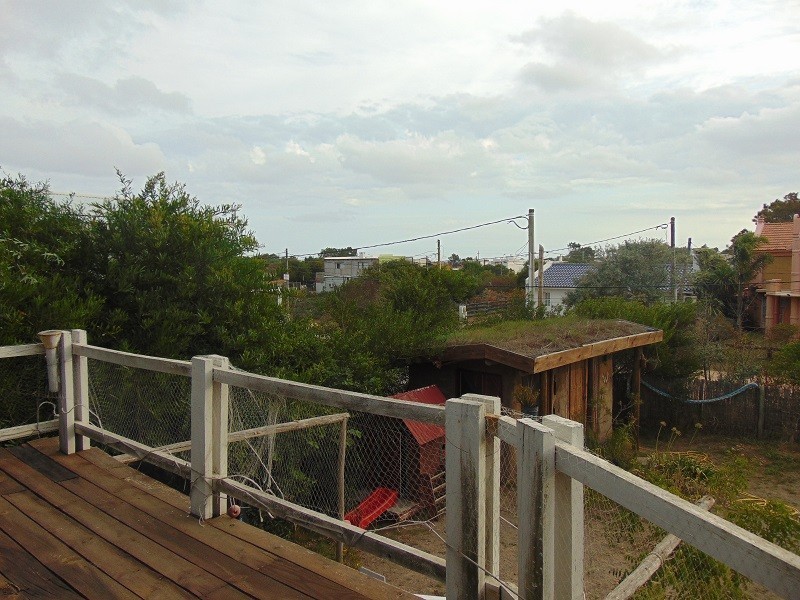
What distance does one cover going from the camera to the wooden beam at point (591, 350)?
30.1 feet

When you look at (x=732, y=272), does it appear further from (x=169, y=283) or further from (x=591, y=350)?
(x=169, y=283)

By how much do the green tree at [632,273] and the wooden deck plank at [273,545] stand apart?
83.0 ft

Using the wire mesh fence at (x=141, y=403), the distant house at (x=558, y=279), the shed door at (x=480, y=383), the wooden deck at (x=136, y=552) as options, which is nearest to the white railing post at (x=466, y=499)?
the wooden deck at (x=136, y=552)

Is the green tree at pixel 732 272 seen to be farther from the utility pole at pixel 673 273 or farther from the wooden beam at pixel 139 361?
the wooden beam at pixel 139 361

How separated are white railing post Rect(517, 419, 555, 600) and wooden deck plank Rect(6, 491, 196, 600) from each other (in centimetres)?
151

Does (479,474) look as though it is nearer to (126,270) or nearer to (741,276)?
Answer: (126,270)

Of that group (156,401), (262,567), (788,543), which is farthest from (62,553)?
(788,543)

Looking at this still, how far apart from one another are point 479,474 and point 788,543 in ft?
12.9

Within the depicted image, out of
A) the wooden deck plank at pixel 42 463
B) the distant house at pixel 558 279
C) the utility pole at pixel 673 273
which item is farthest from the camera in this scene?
the distant house at pixel 558 279

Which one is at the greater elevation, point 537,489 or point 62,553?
point 537,489

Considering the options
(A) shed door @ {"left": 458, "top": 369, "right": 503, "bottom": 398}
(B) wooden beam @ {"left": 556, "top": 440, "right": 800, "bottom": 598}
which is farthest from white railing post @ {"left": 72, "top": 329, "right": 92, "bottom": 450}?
(A) shed door @ {"left": 458, "top": 369, "right": 503, "bottom": 398}

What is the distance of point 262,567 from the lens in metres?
2.89

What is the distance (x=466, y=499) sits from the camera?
230cm

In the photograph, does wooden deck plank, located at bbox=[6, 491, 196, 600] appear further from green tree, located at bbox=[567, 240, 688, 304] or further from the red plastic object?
green tree, located at bbox=[567, 240, 688, 304]
